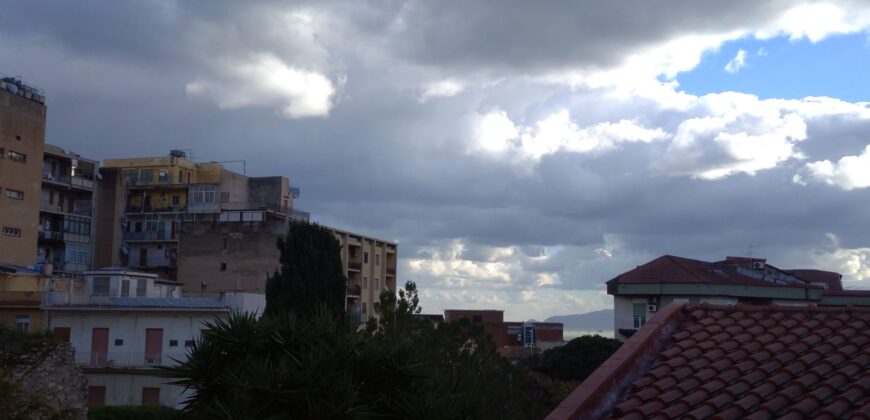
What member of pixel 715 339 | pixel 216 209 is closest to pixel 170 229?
pixel 216 209

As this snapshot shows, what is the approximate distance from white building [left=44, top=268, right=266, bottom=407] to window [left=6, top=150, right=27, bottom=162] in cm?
1912

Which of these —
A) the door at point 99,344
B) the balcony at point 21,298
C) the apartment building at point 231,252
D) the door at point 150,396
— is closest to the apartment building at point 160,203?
the apartment building at point 231,252

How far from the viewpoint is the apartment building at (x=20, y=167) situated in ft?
193

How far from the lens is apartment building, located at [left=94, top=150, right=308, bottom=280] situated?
7081 cm

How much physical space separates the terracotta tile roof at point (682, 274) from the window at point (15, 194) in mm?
42367

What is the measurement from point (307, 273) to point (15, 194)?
32666mm

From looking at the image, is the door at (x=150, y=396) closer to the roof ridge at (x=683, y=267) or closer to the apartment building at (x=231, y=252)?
the apartment building at (x=231, y=252)

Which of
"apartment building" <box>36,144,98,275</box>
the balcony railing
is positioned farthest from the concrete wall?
the balcony railing

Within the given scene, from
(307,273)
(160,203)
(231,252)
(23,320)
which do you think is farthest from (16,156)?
(307,273)

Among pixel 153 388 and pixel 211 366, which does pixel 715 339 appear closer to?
pixel 211 366

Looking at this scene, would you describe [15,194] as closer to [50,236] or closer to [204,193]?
[50,236]

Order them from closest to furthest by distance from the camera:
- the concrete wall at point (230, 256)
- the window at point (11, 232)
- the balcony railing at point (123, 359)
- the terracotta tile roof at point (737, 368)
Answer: the terracotta tile roof at point (737, 368) → the balcony railing at point (123, 359) → the concrete wall at point (230, 256) → the window at point (11, 232)

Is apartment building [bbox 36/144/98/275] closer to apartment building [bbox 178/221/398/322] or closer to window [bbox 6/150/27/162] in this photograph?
window [bbox 6/150/27/162]

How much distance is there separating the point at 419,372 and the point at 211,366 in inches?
106
